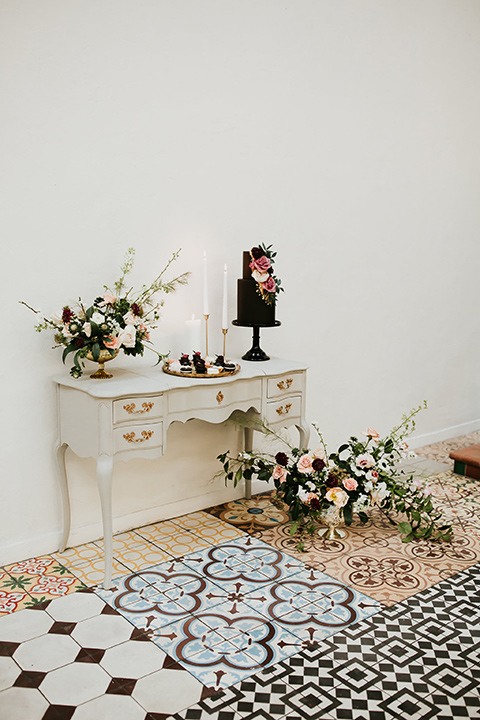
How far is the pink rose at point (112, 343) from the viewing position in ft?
9.58

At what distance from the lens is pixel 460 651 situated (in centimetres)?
249

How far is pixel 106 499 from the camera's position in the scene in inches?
111

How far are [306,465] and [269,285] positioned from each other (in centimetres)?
92

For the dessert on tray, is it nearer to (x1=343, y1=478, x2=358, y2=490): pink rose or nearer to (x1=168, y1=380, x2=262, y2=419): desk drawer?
(x1=168, y1=380, x2=262, y2=419): desk drawer

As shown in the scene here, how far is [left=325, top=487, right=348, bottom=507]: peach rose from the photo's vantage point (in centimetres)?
332

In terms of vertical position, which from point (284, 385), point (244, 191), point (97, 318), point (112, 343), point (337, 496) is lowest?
point (337, 496)

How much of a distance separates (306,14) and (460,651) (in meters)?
3.38

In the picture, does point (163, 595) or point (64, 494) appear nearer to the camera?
point (163, 595)

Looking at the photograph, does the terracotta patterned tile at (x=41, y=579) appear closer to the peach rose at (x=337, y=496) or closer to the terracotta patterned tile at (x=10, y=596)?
the terracotta patterned tile at (x=10, y=596)

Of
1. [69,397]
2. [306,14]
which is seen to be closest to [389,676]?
[69,397]

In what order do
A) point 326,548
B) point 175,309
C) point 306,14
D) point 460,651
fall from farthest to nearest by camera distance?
point 306,14, point 175,309, point 326,548, point 460,651

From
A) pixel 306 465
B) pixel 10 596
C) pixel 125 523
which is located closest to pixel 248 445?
pixel 306 465

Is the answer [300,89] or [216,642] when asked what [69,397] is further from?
[300,89]

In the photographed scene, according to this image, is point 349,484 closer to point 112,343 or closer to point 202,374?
point 202,374
